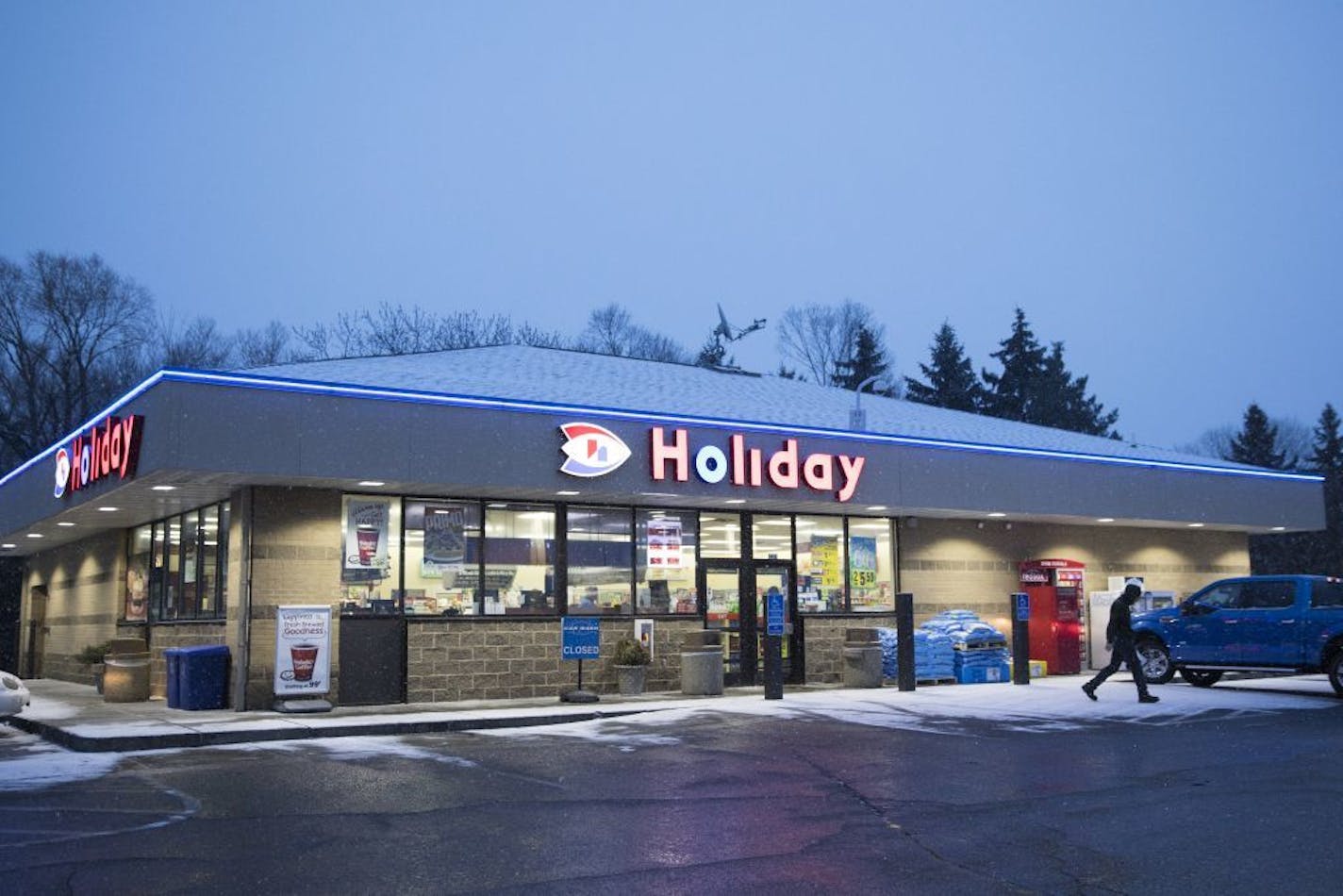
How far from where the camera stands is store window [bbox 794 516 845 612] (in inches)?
976

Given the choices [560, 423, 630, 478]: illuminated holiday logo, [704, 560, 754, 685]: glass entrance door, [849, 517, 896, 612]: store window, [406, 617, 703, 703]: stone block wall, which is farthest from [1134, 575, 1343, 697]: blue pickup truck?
[560, 423, 630, 478]: illuminated holiday logo

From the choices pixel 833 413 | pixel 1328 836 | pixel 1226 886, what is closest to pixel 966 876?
pixel 1226 886

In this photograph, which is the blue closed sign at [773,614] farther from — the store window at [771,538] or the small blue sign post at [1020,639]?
the small blue sign post at [1020,639]

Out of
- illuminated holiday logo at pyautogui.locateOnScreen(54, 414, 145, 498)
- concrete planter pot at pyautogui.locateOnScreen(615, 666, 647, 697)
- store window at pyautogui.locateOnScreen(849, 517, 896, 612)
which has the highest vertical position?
illuminated holiday logo at pyautogui.locateOnScreen(54, 414, 145, 498)

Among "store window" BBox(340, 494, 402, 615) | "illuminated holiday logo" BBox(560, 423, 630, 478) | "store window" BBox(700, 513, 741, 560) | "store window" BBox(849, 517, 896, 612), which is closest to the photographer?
"store window" BBox(340, 494, 402, 615)

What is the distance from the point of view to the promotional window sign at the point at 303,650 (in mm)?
18562

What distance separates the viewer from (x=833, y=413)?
91.7ft

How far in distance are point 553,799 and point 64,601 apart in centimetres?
2582

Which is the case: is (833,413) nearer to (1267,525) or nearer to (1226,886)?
(1267,525)

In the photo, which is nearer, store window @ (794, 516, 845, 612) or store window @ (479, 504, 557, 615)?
store window @ (479, 504, 557, 615)

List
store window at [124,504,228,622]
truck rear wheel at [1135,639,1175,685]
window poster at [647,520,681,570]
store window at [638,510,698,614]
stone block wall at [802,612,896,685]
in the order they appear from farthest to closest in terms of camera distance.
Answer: stone block wall at [802,612,896,685]
window poster at [647,520,681,570]
store window at [638,510,698,614]
truck rear wheel at [1135,639,1175,685]
store window at [124,504,228,622]

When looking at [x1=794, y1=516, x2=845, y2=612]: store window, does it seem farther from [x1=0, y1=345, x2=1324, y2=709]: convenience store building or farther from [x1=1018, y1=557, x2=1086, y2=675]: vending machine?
[x1=1018, y1=557, x2=1086, y2=675]: vending machine

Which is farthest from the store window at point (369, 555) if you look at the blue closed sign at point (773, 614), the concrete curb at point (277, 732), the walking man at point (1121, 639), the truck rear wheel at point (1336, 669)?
the truck rear wheel at point (1336, 669)

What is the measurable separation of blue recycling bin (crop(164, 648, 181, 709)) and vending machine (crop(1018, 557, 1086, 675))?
16461 mm
